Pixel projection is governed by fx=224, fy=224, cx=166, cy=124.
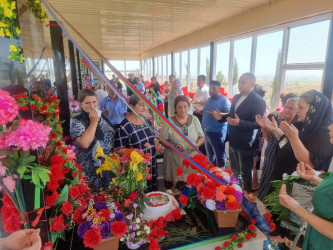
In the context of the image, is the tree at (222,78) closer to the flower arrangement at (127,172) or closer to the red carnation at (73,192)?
the flower arrangement at (127,172)

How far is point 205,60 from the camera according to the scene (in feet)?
22.2

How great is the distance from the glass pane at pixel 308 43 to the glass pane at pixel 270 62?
25 cm

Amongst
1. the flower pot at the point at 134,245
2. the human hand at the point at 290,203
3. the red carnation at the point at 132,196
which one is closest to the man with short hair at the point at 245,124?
the human hand at the point at 290,203

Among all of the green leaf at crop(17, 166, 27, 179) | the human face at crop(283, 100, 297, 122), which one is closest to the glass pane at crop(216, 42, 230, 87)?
the human face at crop(283, 100, 297, 122)

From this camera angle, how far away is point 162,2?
11.4 feet

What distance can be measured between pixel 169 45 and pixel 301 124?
8.03 m

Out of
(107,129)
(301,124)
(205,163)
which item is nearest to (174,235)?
(205,163)

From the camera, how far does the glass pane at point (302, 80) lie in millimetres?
3217

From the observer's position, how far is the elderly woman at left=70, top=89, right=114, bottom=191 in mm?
1842

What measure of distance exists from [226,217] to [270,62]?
357 cm

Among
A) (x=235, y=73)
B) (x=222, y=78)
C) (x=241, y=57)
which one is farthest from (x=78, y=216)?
(x=222, y=78)

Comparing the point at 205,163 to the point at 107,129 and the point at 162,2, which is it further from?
the point at 162,2

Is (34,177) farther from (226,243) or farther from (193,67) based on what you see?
(193,67)

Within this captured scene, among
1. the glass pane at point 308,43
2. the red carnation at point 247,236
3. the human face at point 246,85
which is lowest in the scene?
the red carnation at point 247,236
